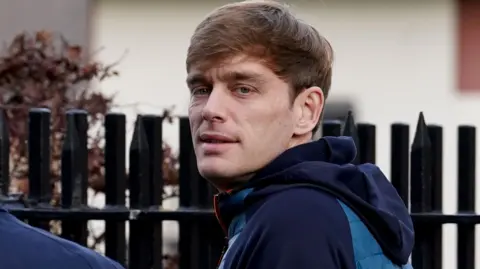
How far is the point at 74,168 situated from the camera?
363 centimetres

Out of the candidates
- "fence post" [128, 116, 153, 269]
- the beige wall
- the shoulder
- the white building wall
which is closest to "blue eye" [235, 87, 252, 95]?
the shoulder

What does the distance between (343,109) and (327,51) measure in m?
7.22

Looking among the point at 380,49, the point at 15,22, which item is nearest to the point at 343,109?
the point at 380,49

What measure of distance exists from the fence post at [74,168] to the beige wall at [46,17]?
4285 millimetres

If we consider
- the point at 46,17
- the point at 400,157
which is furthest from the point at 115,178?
the point at 46,17

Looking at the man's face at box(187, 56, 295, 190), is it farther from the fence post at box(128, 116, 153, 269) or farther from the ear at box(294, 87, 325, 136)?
the fence post at box(128, 116, 153, 269)

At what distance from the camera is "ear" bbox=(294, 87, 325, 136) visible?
2314 mm

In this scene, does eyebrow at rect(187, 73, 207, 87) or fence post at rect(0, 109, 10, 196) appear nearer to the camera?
eyebrow at rect(187, 73, 207, 87)

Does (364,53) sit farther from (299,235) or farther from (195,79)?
(299,235)

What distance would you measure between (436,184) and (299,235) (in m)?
1.82

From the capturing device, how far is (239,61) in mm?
2250

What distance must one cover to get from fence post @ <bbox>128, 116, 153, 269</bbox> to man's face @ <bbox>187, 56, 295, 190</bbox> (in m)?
1.38

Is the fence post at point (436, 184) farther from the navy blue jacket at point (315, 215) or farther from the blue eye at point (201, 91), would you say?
the blue eye at point (201, 91)

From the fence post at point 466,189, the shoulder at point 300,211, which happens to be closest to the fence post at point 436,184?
the fence post at point 466,189
